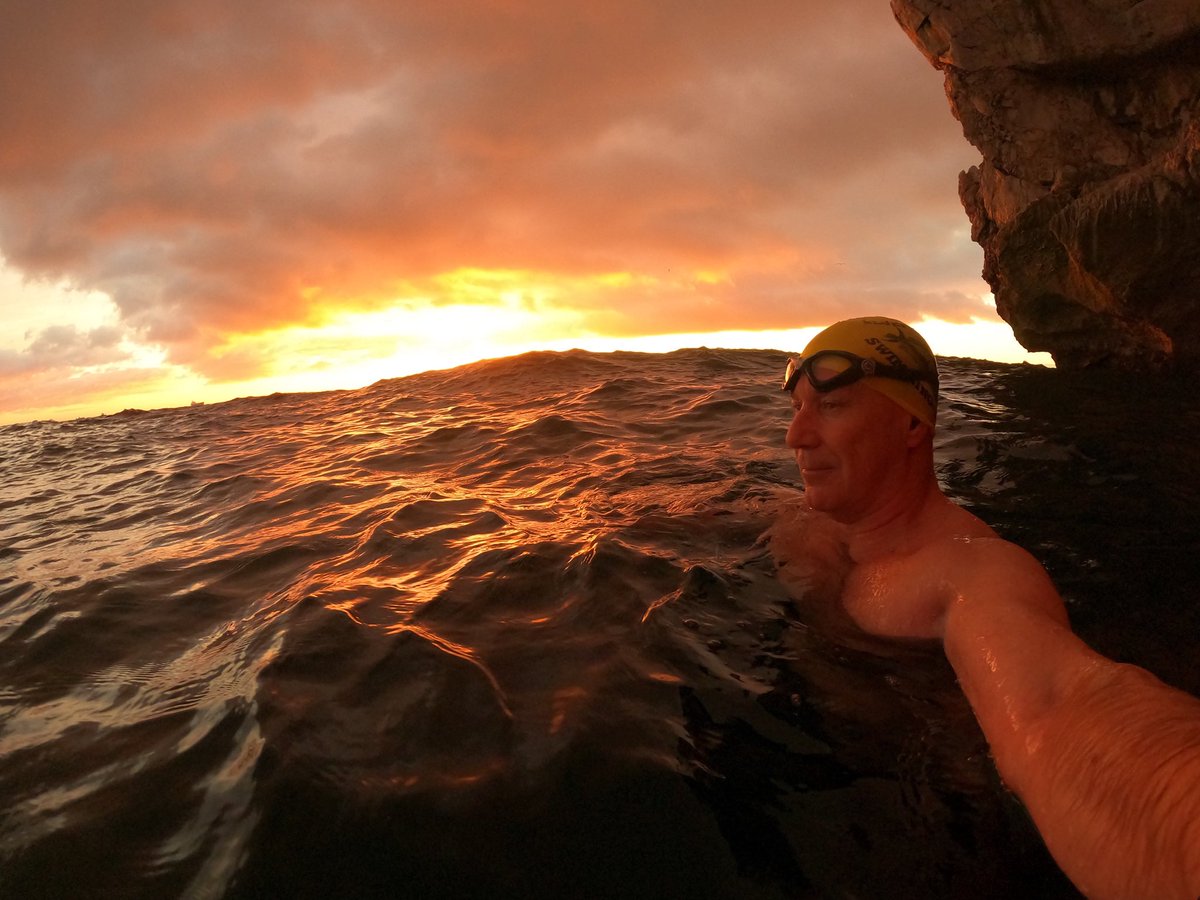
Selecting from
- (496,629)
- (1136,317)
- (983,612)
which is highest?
(1136,317)

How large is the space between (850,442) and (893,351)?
583 millimetres

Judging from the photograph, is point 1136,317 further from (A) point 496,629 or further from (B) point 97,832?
(B) point 97,832

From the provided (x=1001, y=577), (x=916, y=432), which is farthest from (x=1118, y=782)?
(x=916, y=432)

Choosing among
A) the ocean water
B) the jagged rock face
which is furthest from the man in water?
the jagged rock face

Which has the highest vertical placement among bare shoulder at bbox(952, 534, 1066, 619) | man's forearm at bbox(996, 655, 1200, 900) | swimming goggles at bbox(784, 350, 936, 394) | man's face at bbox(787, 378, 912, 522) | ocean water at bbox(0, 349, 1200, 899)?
swimming goggles at bbox(784, 350, 936, 394)

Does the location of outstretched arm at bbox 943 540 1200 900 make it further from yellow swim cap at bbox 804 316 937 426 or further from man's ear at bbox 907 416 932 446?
yellow swim cap at bbox 804 316 937 426

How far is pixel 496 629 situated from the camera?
13.4 feet

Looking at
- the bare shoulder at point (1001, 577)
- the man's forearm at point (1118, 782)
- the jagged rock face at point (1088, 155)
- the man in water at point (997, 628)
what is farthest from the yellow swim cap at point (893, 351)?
the jagged rock face at point (1088, 155)

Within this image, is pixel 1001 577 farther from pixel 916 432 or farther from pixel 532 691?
pixel 532 691

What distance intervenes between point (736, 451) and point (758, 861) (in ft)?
21.5

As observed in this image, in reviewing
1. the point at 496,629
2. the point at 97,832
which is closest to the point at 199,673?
the point at 97,832

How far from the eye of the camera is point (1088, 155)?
11516 mm

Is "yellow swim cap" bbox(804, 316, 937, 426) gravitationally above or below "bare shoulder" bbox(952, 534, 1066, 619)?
above

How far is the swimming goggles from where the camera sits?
3.69 metres
